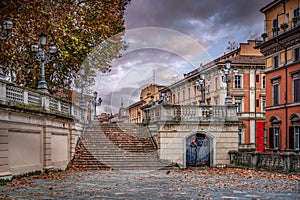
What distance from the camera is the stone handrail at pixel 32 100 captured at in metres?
16.3

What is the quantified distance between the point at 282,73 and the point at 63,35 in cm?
2220

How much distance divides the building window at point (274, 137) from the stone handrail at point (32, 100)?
2193cm

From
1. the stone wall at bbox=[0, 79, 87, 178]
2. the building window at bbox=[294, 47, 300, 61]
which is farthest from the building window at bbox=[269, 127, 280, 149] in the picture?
the stone wall at bbox=[0, 79, 87, 178]

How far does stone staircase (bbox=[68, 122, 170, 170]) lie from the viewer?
24.4 metres

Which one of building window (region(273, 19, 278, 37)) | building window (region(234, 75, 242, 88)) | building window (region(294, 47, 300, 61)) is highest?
building window (region(273, 19, 278, 37))

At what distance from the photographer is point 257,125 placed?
187ft

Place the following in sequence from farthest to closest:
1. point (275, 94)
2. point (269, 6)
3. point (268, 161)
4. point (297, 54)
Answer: point (269, 6) → point (275, 94) → point (297, 54) → point (268, 161)

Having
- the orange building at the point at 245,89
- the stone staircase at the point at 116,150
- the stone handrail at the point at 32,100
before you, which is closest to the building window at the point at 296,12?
the orange building at the point at 245,89

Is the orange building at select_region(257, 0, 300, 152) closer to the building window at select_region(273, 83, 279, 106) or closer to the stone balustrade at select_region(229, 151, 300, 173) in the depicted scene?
the building window at select_region(273, 83, 279, 106)

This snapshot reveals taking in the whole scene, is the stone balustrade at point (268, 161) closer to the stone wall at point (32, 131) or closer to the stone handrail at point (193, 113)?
the stone handrail at point (193, 113)

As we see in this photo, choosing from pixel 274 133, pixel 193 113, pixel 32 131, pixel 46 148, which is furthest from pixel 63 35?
pixel 274 133

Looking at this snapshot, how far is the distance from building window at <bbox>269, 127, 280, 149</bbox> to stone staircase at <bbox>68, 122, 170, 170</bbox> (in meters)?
16.4

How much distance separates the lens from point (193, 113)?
88.2 feet

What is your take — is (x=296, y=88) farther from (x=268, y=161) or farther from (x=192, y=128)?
(x=268, y=161)
